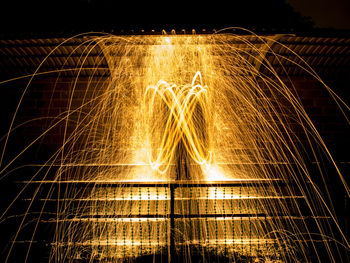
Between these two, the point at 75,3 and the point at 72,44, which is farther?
the point at 75,3

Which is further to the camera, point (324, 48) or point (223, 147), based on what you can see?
point (223, 147)

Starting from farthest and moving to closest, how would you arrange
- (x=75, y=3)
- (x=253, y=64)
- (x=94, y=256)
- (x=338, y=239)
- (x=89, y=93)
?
(x=75, y=3) < (x=89, y=93) < (x=253, y=64) < (x=94, y=256) < (x=338, y=239)

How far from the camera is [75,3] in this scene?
8016mm

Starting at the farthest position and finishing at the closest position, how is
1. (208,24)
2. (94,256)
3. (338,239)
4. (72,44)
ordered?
(72,44) → (208,24) → (94,256) → (338,239)

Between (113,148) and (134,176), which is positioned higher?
(113,148)

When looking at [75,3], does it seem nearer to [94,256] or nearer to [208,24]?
[208,24]

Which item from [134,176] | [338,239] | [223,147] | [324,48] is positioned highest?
[324,48]

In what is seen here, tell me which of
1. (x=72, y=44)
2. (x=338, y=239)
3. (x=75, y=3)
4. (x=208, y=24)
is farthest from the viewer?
(x=75, y=3)

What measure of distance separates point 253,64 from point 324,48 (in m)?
1.80

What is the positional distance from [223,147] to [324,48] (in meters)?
3.77

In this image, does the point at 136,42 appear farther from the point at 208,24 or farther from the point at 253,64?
the point at 253,64

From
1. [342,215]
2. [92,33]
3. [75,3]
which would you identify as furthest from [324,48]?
[75,3]

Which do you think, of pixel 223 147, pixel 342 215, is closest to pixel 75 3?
pixel 223 147

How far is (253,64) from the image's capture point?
6812 millimetres
